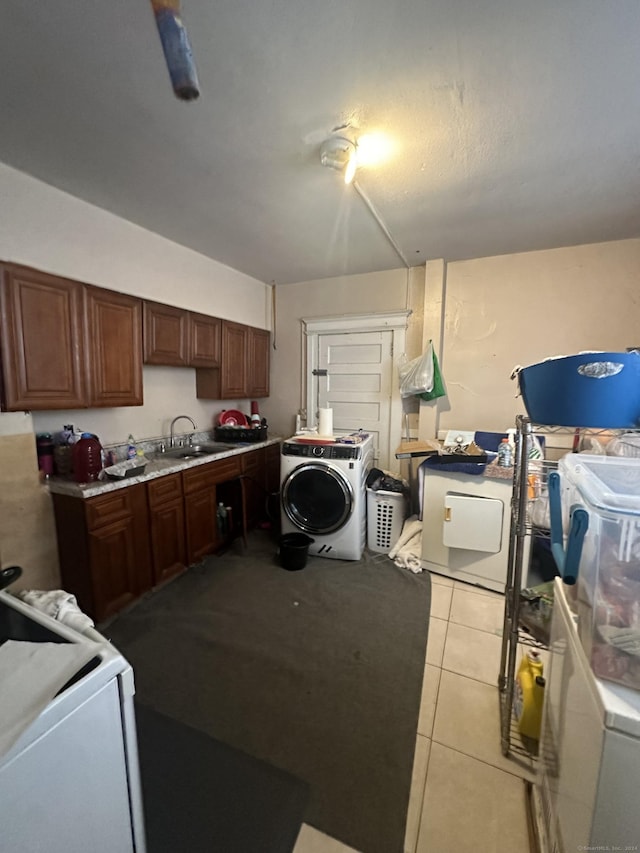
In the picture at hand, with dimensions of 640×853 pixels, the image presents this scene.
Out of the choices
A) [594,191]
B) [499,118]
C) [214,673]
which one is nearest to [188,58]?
[499,118]

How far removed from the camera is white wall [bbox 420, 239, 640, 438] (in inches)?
104

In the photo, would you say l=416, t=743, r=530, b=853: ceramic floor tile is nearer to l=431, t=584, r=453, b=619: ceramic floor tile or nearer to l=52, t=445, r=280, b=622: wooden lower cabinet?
l=431, t=584, r=453, b=619: ceramic floor tile

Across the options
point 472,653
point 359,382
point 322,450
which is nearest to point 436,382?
point 359,382

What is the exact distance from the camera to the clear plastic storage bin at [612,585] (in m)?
0.70

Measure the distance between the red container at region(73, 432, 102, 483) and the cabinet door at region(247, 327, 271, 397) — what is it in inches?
68.5

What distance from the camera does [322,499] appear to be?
2799mm

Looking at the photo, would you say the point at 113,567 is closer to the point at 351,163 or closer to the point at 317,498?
the point at 317,498

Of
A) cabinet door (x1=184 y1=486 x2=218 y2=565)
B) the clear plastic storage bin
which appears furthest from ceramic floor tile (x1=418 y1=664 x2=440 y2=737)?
cabinet door (x1=184 y1=486 x2=218 y2=565)

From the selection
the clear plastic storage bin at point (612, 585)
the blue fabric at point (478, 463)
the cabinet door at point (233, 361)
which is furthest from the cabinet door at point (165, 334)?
the clear plastic storage bin at point (612, 585)

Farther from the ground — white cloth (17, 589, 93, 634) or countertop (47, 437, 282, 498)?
countertop (47, 437, 282, 498)

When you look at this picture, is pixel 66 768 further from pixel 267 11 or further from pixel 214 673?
pixel 267 11

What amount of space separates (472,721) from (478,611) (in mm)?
812

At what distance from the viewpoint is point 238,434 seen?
3.35 m

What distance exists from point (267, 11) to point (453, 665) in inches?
108
